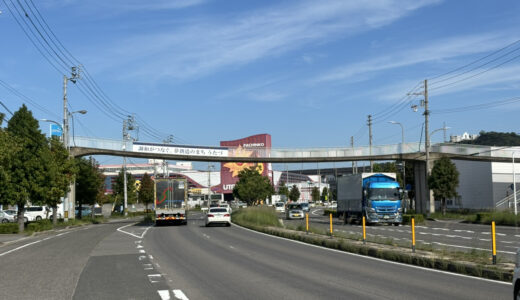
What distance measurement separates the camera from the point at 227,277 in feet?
43.6

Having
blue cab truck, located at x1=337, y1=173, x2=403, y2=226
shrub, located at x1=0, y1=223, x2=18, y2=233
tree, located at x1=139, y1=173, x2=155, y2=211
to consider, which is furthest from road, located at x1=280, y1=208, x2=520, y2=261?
tree, located at x1=139, y1=173, x2=155, y2=211

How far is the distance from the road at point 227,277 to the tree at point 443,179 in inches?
1474

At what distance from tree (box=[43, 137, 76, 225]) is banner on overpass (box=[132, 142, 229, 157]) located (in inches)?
341

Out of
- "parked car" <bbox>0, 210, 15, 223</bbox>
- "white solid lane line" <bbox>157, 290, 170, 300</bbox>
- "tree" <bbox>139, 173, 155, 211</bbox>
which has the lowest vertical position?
"parked car" <bbox>0, 210, 15, 223</bbox>

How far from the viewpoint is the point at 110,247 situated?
23641 millimetres

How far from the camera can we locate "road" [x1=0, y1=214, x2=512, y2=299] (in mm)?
10734

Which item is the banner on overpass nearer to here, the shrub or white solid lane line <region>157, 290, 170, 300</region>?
the shrub

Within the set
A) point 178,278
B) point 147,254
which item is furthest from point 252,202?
point 178,278

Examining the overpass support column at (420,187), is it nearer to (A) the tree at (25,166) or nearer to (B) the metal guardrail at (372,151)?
(B) the metal guardrail at (372,151)

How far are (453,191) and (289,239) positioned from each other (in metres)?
33.4

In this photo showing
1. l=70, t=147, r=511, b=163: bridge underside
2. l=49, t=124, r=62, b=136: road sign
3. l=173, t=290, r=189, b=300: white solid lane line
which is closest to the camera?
l=173, t=290, r=189, b=300: white solid lane line

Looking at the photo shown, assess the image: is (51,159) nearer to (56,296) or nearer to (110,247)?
(110,247)

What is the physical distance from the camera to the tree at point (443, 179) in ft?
180

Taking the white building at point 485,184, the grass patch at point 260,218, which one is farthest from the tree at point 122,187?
the white building at point 485,184
